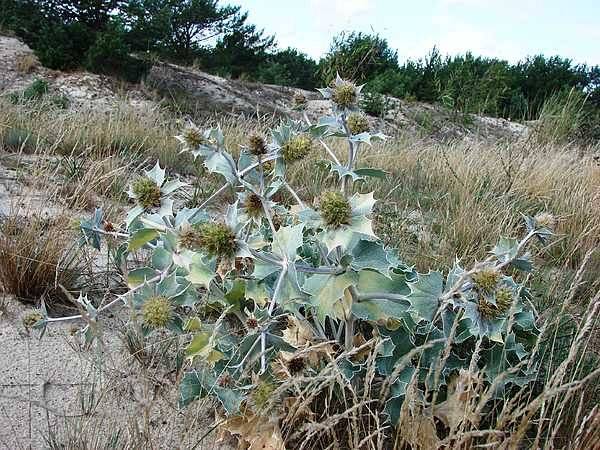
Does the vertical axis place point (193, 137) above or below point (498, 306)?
above

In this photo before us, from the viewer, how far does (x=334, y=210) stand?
1249mm

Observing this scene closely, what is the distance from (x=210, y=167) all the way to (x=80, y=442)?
0.73 meters

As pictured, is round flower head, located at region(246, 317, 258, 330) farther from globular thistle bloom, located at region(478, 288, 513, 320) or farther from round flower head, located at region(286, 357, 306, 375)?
globular thistle bloom, located at region(478, 288, 513, 320)

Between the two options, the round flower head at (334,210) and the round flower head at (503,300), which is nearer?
the round flower head at (334,210)

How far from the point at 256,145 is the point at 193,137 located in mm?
168

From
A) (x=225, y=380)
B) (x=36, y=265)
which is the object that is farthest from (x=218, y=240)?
(x=36, y=265)

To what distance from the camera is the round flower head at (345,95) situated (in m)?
1.61

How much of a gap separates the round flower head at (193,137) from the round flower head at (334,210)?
45 cm

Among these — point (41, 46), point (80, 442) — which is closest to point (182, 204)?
point (80, 442)

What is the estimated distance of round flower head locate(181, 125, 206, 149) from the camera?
1.52 metres

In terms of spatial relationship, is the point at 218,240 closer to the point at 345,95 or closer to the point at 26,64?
the point at 345,95

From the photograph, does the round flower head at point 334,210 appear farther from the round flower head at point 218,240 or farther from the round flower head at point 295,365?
the round flower head at point 295,365

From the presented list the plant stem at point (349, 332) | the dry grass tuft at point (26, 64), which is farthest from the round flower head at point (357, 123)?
the dry grass tuft at point (26, 64)

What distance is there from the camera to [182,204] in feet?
11.5
